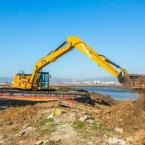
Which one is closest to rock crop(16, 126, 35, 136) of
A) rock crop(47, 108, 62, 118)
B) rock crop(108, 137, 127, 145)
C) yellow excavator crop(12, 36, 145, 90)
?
rock crop(47, 108, 62, 118)

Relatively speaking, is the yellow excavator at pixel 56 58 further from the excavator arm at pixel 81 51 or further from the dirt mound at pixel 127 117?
the dirt mound at pixel 127 117

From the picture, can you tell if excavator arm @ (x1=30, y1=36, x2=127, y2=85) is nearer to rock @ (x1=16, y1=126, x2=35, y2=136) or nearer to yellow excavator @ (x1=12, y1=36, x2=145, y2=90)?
yellow excavator @ (x1=12, y1=36, x2=145, y2=90)

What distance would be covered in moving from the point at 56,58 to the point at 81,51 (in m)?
3.33

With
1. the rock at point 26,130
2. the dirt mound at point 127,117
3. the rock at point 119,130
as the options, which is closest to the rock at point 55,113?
the rock at point 26,130

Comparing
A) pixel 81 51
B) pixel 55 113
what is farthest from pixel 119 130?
pixel 81 51

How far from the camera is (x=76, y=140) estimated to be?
1825cm

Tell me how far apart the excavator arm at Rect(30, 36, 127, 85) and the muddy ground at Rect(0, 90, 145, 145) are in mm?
9005

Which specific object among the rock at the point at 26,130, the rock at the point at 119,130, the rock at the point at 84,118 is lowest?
the rock at the point at 26,130

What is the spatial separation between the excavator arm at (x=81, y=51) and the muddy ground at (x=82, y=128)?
9005 millimetres

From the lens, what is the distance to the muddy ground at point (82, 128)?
1824cm

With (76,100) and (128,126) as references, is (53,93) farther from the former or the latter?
(128,126)

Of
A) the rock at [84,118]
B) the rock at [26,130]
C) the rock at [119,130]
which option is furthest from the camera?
the rock at [84,118]

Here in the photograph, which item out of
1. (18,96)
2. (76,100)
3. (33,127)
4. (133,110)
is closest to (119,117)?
(133,110)

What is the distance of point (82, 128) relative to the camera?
19.6 metres
